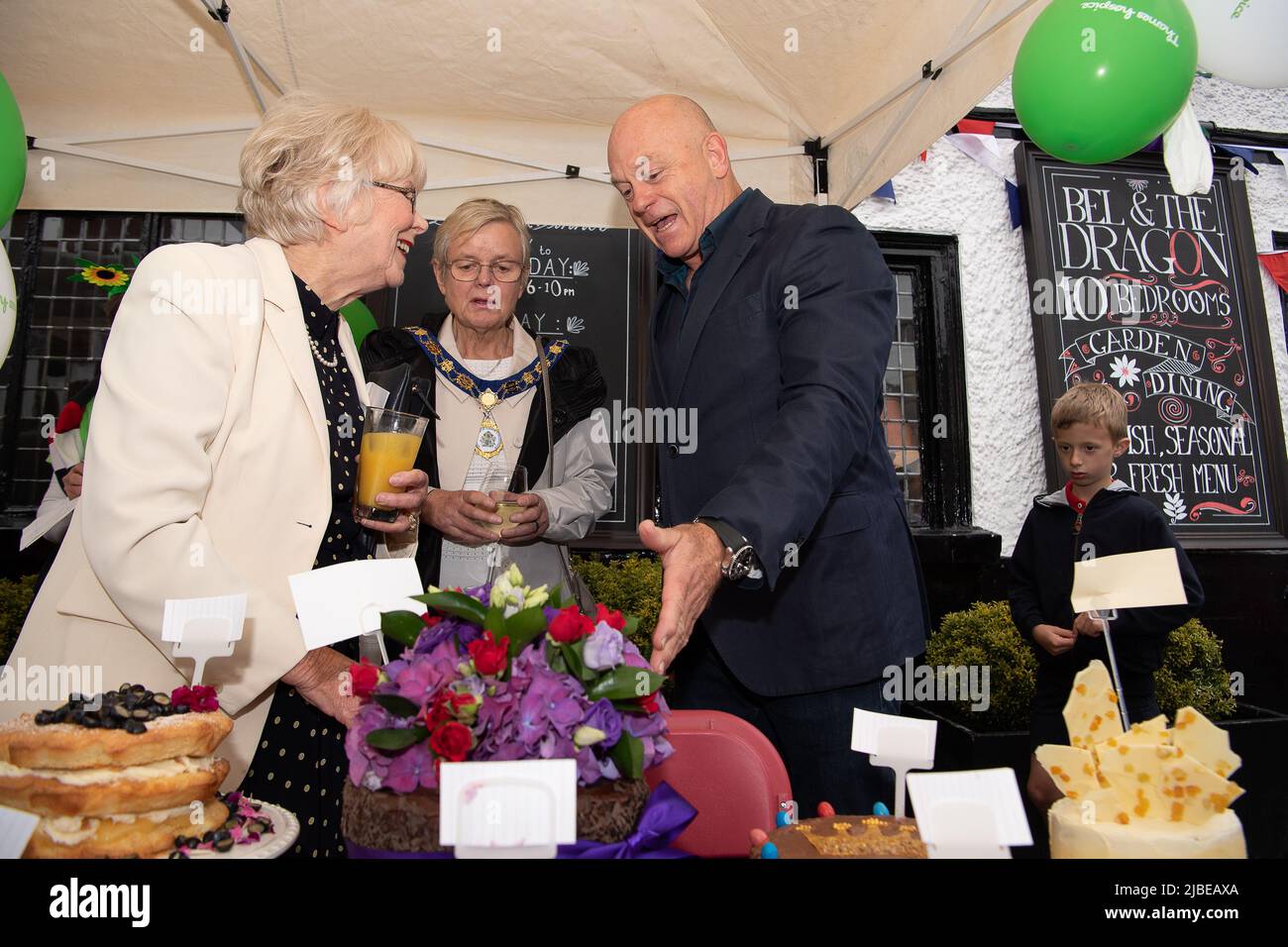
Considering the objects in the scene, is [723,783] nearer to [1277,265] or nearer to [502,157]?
[502,157]

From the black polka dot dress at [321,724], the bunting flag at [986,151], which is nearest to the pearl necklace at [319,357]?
the black polka dot dress at [321,724]

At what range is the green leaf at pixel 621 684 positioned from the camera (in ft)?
2.69

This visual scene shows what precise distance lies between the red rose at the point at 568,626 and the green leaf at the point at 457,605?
80 mm

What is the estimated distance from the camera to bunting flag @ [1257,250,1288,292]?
5.02 metres

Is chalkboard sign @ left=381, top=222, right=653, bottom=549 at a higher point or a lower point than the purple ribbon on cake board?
higher

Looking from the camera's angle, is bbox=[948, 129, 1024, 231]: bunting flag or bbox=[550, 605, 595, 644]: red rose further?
bbox=[948, 129, 1024, 231]: bunting flag

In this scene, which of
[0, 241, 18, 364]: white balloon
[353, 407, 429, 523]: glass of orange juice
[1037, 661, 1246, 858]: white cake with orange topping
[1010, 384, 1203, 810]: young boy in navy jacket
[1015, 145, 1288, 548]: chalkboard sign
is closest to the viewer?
[1037, 661, 1246, 858]: white cake with orange topping

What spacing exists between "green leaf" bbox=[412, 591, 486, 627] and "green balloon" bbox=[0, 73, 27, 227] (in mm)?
2320

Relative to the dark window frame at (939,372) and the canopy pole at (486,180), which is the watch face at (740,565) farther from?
the dark window frame at (939,372)

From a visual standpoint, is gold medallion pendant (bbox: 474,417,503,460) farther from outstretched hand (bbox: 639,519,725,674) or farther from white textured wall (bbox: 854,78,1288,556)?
white textured wall (bbox: 854,78,1288,556)

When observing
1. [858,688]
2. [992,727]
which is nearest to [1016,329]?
[992,727]

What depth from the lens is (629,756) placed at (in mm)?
814

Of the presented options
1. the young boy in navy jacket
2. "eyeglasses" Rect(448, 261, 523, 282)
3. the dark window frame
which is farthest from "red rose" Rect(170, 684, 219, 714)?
the dark window frame

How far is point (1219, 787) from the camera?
71cm
